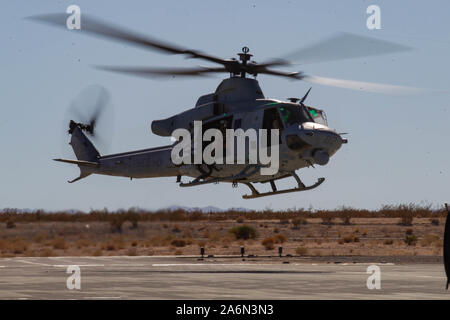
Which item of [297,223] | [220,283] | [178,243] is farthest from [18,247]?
[297,223]

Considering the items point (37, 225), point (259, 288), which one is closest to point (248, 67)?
point (259, 288)

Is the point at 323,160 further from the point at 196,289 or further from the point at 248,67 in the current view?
the point at 196,289

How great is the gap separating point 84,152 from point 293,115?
14.4m

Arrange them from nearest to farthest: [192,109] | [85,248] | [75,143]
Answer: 1. [192,109]
2. [75,143]
3. [85,248]

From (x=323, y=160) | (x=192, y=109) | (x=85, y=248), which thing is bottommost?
(x=85, y=248)

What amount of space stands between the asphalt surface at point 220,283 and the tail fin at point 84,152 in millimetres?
6585

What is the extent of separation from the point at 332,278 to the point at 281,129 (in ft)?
18.7

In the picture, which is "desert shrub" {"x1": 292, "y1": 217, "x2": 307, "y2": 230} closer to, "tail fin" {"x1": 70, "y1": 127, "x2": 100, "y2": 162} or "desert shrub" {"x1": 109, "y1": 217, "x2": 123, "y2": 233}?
"desert shrub" {"x1": 109, "y1": 217, "x2": 123, "y2": 233}

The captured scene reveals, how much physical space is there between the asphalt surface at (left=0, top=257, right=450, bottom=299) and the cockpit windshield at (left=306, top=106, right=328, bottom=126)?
17.5 feet

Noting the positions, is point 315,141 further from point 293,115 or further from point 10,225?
point 10,225

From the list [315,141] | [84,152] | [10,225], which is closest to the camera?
[315,141]

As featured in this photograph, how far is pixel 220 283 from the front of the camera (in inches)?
853

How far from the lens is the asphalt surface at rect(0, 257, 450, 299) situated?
59.2 feet
